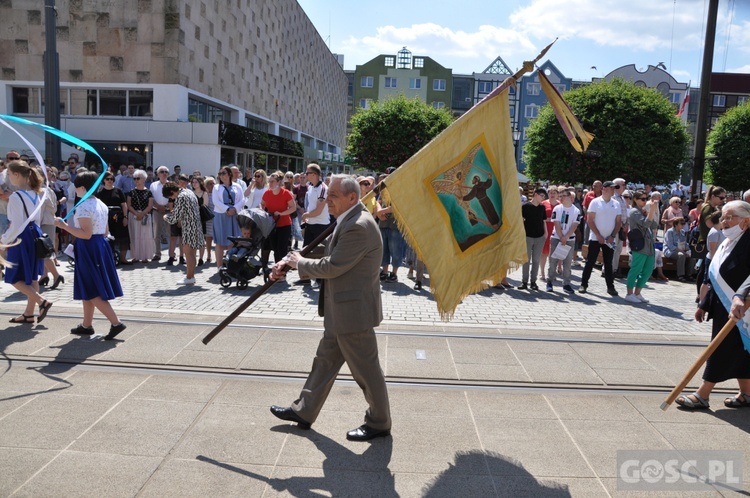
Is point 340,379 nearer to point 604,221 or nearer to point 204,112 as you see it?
point 604,221

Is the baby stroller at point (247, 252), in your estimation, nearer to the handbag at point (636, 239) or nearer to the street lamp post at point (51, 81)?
the handbag at point (636, 239)

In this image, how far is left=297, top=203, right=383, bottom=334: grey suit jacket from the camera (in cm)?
416

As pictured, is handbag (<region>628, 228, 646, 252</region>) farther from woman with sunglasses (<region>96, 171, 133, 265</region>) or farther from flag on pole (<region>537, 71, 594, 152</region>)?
woman with sunglasses (<region>96, 171, 133, 265</region>)

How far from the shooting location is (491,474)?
4012 mm

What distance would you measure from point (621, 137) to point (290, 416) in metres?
28.6

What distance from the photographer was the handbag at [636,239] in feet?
33.5

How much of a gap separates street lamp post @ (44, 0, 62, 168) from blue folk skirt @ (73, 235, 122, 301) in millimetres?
9057

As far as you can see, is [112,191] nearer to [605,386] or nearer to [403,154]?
[605,386]

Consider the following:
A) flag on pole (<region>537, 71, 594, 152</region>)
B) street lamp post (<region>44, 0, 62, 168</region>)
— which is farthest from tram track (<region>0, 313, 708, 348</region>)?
street lamp post (<region>44, 0, 62, 168</region>)

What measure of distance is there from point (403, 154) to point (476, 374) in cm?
3503

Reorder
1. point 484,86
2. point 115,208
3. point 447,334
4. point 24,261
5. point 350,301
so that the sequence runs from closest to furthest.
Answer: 1. point 350,301
2. point 24,261
3. point 447,334
4. point 115,208
5. point 484,86

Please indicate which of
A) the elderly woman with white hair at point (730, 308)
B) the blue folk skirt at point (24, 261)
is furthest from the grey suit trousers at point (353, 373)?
the blue folk skirt at point (24, 261)

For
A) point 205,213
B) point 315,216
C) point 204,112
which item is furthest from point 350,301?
point 204,112

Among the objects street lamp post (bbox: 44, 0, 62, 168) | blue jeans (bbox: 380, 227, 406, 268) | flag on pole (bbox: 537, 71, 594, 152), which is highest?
street lamp post (bbox: 44, 0, 62, 168)
